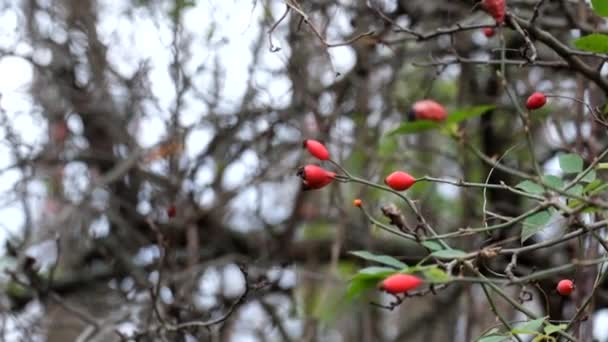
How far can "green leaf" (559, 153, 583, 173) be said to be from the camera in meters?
1.57

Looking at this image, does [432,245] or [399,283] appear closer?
[399,283]

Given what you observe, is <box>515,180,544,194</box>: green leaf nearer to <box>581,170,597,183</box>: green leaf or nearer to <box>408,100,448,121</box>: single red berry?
<box>581,170,597,183</box>: green leaf

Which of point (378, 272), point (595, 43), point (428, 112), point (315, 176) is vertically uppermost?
point (595, 43)

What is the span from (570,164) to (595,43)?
21 cm

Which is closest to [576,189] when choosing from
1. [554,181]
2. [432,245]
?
[554,181]

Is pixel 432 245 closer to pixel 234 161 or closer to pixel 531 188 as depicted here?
pixel 531 188

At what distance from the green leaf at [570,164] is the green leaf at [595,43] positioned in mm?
190

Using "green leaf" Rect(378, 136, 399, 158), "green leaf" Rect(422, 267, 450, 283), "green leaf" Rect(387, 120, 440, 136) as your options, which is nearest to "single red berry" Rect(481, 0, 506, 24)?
"green leaf" Rect(387, 120, 440, 136)

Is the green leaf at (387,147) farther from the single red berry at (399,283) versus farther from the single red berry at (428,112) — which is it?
A: the single red berry at (399,283)

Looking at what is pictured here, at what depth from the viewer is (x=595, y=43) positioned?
1.54 meters

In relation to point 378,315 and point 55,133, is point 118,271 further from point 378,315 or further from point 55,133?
point 378,315

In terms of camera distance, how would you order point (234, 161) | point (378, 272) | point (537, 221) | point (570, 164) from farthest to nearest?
point (234, 161) → point (570, 164) → point (537, 221) → point (378, 272)

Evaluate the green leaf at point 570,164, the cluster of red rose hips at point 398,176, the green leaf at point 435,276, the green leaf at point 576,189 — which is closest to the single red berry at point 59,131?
the cluster of red rose hips at point 398,176

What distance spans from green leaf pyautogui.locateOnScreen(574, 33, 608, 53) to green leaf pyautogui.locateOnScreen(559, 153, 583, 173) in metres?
0.19
